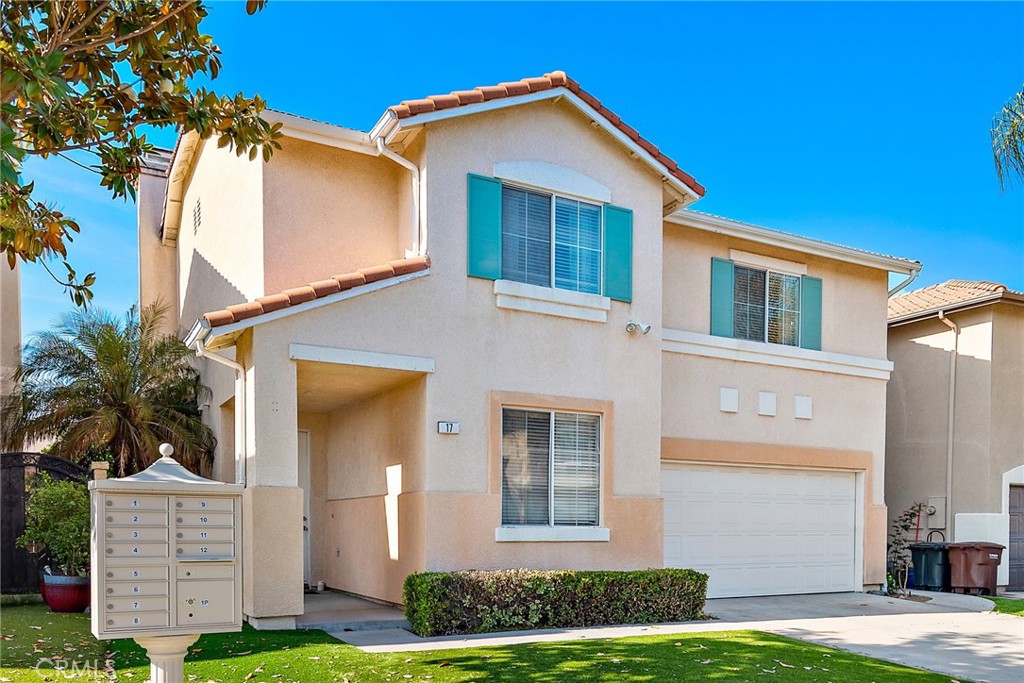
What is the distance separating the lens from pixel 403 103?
10859 mm

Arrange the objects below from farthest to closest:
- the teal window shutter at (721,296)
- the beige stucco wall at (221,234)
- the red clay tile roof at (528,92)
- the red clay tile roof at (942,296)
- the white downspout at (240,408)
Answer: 1. the red clay tile roof at (942,296)
2. the teal window shutter at (721,296)
3. the beige stucco wall at (221,234)
4. the red clay tile roof at (528,92)
5. the white downspout at (240,408)

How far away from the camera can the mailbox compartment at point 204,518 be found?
20.9ft

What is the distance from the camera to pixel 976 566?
15250 millimetres

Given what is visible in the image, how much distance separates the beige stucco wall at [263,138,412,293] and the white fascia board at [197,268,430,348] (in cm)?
118

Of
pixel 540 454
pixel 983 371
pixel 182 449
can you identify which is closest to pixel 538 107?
pixel 540 454

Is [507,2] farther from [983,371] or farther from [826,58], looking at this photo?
[983,371]

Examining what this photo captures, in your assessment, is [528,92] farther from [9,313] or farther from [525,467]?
[9,313]

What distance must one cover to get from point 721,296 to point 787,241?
1.69 metres

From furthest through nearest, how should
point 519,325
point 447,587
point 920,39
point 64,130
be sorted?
point 920,39 → point 519,325 → point 447,587 → point 64,130

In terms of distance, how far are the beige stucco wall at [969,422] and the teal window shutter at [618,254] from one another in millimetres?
8801

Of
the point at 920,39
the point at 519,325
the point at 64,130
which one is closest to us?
the point at 64,130

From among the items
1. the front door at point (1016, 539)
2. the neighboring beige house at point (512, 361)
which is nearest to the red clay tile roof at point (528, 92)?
the neighboring beige house at point (512, 361)

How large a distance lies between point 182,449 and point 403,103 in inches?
269

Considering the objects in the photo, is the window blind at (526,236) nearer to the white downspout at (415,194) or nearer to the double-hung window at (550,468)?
the white downspout at (415,194)
